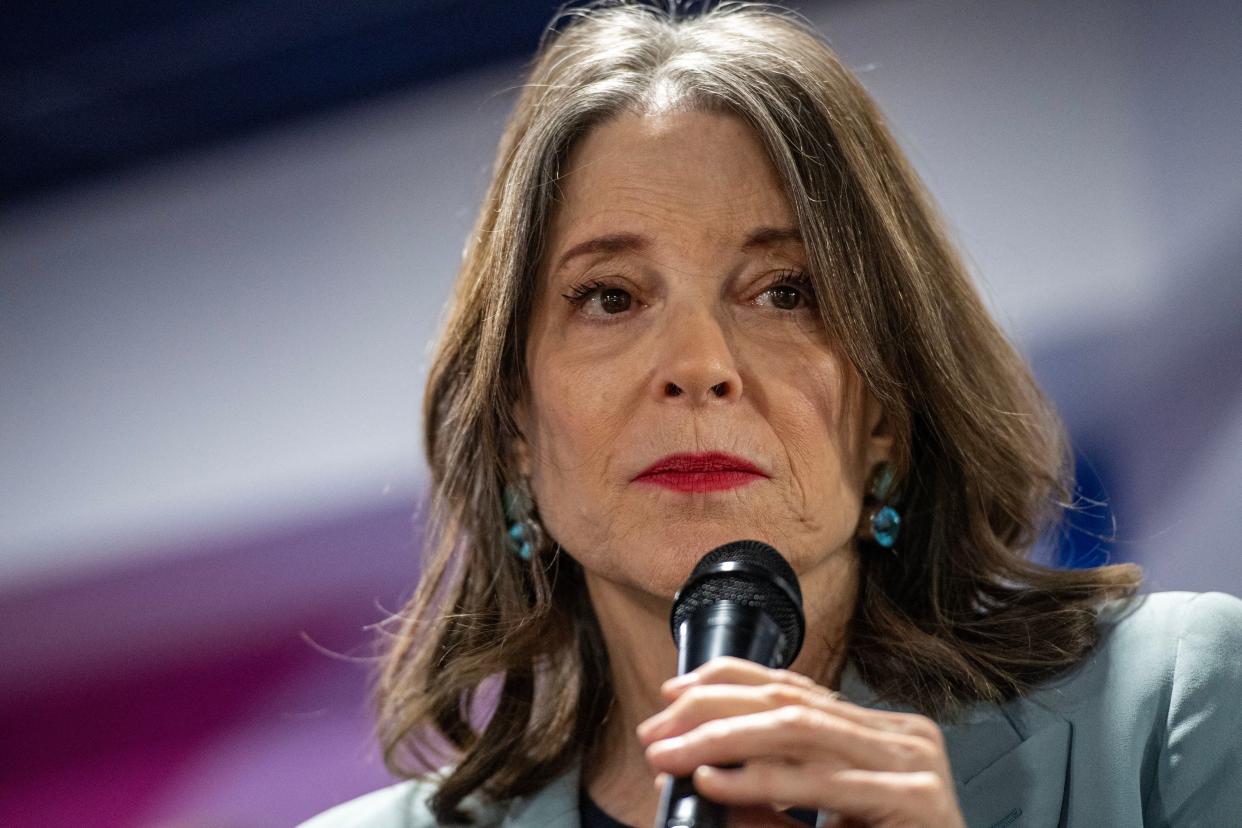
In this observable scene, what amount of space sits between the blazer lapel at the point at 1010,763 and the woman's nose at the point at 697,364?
1.49 ft

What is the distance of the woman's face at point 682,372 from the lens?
152 cm

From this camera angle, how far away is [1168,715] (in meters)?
1.51

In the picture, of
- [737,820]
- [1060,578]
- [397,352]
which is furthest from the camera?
[397,352]

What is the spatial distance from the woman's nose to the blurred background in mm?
733

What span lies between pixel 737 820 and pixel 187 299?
222cm

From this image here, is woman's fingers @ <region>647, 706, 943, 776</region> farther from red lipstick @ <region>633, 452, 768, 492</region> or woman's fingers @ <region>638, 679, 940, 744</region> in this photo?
red lipstick @ <region>633, 452, 768, 492</region>

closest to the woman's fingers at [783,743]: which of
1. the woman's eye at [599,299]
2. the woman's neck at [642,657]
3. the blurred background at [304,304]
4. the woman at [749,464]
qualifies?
the woman at [749,464]

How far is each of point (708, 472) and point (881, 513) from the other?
12.6 inches

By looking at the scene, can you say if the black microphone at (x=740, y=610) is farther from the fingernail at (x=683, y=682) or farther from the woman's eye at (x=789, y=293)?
the woman's eye at (x=789, y=293)

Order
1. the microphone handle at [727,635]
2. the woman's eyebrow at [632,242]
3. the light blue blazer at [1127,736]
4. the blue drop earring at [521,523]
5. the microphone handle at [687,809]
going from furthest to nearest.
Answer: the blue drop earring at [521,523], the woman's eyebrow at [632,242], the light blue blazer at [1127,736], the microphone handle at [727,635], the microphone handle at [687,809]

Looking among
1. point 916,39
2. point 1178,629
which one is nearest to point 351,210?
point 916,39

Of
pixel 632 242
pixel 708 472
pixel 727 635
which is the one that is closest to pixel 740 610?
pixel 727 635

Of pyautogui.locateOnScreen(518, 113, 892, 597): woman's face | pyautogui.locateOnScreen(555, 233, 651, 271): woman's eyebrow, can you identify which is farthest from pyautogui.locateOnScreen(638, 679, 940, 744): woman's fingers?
pyautogui.locateOnScreen(555, 233, 651, 271): woman's eyebrow

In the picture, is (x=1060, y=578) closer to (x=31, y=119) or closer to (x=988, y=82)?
(x=988, y=82)
